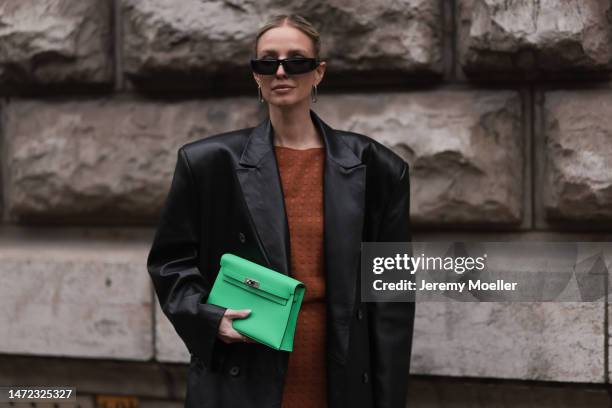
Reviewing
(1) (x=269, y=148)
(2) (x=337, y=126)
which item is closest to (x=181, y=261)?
(1) (x=269, y=148)

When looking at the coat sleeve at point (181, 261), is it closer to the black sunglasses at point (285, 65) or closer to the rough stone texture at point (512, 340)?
the black sunglasses at point (285, 65)

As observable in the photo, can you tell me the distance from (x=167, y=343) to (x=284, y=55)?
5.03 feet

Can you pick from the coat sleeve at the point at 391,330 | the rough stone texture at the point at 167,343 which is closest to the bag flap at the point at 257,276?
the coat sleeve at the point at 391,330

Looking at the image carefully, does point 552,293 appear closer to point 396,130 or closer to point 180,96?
point 396,130

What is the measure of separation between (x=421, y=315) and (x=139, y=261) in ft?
3.57

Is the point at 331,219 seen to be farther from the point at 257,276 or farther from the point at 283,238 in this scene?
the point at 257,276

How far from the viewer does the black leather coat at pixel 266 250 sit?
2.10 m

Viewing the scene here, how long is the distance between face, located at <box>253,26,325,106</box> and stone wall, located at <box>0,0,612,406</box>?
0.97 meters

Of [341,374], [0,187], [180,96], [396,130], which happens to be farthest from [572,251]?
[0,187]

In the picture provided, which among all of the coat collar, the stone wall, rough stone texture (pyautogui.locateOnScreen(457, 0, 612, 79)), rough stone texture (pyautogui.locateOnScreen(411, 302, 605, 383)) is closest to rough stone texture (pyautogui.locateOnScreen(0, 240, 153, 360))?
the stone wall

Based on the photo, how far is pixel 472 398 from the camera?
3115 mm

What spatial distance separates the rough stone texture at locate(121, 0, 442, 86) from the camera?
10.00 ft

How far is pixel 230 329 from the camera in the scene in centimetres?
205

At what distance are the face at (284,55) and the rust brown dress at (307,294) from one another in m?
0.20
